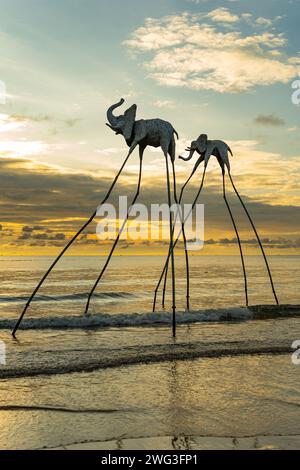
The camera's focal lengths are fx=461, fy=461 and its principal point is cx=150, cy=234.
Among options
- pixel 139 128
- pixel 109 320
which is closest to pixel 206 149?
pixel 139 128

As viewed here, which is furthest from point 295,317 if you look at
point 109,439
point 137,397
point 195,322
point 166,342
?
point 109,439

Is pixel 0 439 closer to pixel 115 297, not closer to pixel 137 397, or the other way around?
pixel 137 397

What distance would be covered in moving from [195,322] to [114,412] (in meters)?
11.2

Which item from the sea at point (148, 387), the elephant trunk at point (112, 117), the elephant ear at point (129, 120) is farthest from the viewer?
the elephant ear at point (129, 120)

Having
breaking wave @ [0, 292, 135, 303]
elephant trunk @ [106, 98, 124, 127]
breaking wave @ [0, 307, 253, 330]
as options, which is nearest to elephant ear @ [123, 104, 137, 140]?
elephant trunk @ [106, 98, 124, 127]

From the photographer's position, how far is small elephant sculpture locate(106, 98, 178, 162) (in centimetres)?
1422

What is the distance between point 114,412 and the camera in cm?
652

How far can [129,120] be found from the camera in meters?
14.2

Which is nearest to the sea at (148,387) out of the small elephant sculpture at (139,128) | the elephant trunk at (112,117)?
the small elephant sculpture at (139,128)

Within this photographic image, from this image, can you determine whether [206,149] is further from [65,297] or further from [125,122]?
[65,297]

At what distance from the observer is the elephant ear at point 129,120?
14204 mm

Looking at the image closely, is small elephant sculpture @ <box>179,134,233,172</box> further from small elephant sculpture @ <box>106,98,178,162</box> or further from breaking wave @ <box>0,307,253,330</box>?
breaking wave @ <box>0,307,253,330</box>

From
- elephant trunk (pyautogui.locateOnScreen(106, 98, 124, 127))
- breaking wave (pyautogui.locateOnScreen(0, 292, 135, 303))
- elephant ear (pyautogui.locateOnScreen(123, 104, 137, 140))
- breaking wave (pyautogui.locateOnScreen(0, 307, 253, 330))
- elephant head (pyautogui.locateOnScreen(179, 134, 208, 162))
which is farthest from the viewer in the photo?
breaking wave (pyautogui.locateOnScreen(0, 292, 135, 303))

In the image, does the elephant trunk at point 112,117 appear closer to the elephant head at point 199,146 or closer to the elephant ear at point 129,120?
the elephant ear at point 129,120
